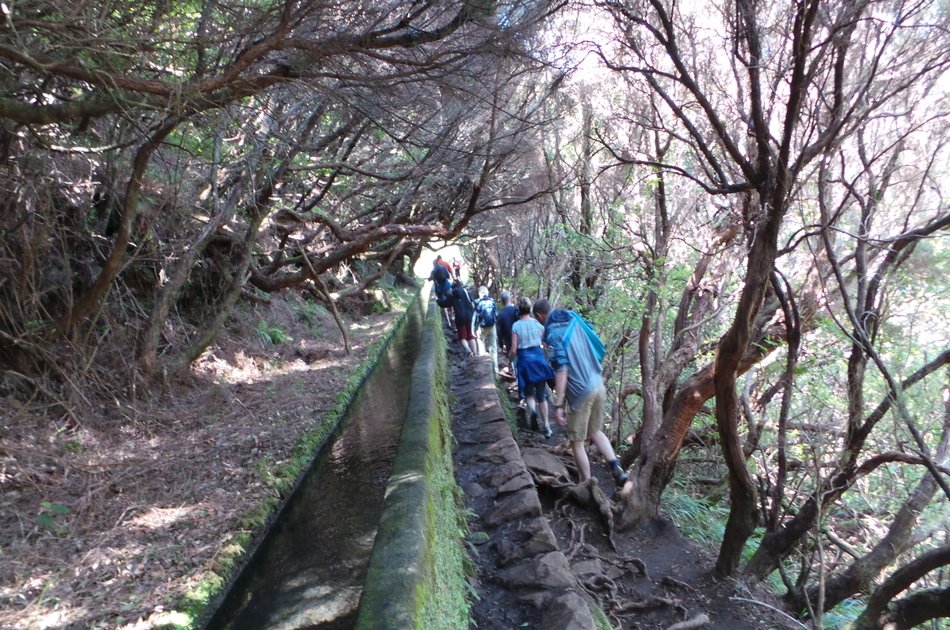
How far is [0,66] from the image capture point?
437 cm

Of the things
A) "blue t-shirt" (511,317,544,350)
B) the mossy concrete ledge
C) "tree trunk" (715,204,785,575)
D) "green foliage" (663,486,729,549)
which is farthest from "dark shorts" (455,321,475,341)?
"tree trunk" (715,204,785,575)

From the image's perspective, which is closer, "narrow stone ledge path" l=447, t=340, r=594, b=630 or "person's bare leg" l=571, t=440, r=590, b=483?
"narrow stone ledge path" l=447, t=340, r=594, b=630

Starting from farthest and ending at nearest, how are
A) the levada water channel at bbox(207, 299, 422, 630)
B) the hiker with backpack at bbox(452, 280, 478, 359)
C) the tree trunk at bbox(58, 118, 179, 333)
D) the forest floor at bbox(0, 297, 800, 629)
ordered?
1. the hiker with backpack at bbox(452, 280, 478, 359)
2. the tree trunk at bbox(58, 118, 179, 333)
3. the levada water channel at bbox(207, 299, 422, 630)
4. the forest floor at bbox(0, 297, 800, 629)

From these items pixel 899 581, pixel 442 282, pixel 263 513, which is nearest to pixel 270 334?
pixel 442 282

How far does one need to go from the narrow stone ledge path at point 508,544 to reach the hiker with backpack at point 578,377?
819 mm

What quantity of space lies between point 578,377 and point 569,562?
5.57 feet

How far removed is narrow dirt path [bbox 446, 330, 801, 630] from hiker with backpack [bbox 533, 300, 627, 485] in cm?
56

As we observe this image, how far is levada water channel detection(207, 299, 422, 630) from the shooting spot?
4344 millimetres

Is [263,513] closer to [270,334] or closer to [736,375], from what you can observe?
[736,375]

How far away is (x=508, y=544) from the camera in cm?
502

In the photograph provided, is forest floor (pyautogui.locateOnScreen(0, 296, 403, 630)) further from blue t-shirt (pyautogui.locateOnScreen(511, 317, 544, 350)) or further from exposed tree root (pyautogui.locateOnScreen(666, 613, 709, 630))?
exposed tree root (pyautogui.locateOnScreen(666, 613, 709, 630))

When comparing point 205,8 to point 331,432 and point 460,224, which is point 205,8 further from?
point 460,224

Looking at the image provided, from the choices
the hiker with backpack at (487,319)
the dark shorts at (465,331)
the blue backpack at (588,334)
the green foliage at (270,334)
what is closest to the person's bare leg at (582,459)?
the blue backpack at (588,334)

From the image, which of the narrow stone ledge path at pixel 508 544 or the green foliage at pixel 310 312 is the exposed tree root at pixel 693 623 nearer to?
the narrow stone ledge path at pixel 508 544
